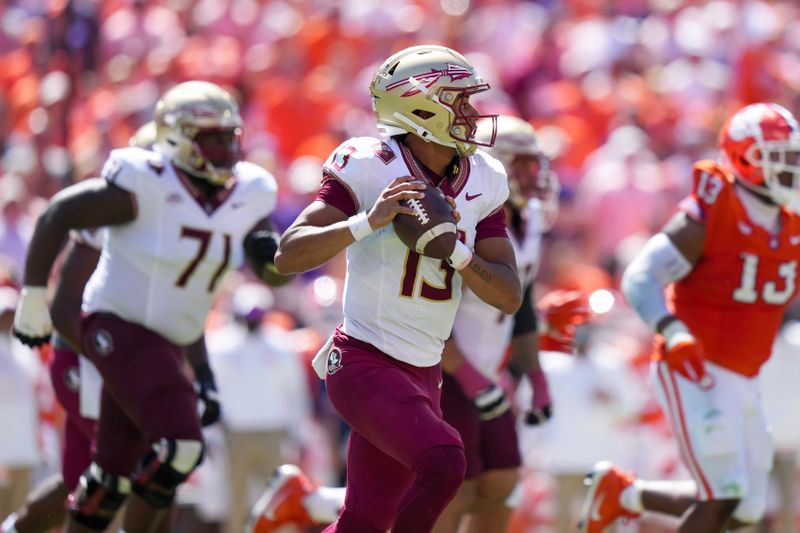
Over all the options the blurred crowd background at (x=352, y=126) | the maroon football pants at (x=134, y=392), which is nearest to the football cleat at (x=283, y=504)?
the maroon football pants at (x=134, y=392)

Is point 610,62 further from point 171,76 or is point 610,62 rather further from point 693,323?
point 693,323

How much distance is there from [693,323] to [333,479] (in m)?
3.41

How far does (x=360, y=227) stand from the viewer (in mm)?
4805

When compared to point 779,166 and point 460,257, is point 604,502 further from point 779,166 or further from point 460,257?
point 460,257

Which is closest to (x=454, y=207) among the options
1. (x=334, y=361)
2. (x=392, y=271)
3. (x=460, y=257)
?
(x=460, y=257)

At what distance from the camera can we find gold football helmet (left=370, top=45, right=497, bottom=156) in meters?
5.10

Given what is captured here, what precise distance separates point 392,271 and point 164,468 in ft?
4.46

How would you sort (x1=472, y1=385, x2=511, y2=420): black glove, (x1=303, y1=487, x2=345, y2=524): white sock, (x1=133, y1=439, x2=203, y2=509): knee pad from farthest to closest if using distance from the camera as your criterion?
(x1=303, y1=487, x2=345, y2=524): white sock < (x1=472, y1=385, x2=511, y2=420): black glove < (x1=133, y1=439, x2=203, y2=509): knee pad

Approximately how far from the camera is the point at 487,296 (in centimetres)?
506

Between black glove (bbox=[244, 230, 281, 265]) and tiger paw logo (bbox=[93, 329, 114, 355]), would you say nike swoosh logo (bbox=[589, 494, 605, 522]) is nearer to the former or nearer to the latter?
black glove (bbox=[244, 230, 281, 265])

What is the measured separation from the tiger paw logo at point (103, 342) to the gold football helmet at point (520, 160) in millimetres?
1728

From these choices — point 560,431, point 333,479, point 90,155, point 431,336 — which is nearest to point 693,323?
point 431,336

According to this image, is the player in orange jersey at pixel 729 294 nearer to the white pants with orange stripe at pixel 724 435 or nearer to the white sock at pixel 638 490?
the white pants with orange stripe at pixel 724 435

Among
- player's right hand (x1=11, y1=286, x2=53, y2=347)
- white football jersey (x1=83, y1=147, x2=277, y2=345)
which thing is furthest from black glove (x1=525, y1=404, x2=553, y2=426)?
player's right hand (x1=11, y1=286, x2=53, y2=347)
